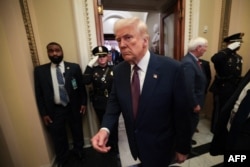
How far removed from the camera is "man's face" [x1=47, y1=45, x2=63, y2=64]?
1.59m

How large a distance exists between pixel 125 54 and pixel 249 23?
260 centimetres

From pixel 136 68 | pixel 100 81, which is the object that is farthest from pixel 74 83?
pixel 136 68

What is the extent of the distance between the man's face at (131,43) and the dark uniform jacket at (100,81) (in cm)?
96

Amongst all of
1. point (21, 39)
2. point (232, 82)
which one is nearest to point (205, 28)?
point (232, 82)

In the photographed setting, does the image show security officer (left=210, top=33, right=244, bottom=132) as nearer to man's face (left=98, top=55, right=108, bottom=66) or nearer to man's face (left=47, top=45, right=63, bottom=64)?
man's face (left=98, top=55, right=108, bottom=66)

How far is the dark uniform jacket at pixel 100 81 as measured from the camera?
5.76 feet

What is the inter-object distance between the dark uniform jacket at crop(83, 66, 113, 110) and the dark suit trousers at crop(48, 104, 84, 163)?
32cm

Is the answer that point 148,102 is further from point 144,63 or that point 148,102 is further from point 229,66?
point 229,66

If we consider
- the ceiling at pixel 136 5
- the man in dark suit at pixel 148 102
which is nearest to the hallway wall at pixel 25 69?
the man in dark suit at pixel 148 102

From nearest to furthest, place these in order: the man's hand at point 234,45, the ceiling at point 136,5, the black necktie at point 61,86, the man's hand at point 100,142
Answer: the man's hand at point 100,142 → the black necktie at point 61,86 → the man's hand at point 234,45 → the ceiling at point 136,5

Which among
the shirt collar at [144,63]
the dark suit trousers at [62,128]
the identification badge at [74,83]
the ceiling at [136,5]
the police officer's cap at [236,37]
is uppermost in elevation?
the ceiling at [136,5]

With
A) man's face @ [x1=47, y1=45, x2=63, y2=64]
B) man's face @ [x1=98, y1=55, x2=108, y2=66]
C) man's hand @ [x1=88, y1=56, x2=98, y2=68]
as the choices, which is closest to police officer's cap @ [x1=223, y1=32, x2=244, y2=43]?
man's face @ [x1=98, y1=55, x2=108, y2=66]

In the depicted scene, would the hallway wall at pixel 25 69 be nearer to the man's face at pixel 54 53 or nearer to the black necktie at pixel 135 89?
the man's face at pixel 54 53

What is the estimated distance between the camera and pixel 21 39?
1.42 m
